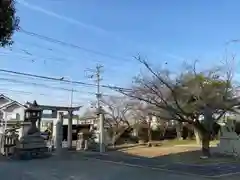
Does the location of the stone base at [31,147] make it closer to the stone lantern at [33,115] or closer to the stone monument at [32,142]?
the stone monument at [32,142]

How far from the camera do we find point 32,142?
25.1m

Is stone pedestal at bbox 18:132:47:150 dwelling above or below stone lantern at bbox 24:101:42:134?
below

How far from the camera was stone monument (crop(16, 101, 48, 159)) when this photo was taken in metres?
24.6

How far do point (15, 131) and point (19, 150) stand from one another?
181 inches

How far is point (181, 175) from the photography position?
15594 millimetres

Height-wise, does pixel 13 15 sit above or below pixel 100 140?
above

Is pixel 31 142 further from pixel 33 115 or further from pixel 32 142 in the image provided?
pixel 33 115

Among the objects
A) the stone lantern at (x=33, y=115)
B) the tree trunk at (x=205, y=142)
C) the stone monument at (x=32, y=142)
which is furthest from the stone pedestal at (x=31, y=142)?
the tree trunk at (x=205, y=142)

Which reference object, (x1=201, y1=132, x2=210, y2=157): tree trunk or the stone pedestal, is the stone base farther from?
(x1=201, y1=132, x2=210, y2=157): tree trunk

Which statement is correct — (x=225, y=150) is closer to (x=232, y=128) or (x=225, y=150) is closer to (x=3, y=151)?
(x=232, y=128)

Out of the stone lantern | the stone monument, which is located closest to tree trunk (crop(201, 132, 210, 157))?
the stone monument

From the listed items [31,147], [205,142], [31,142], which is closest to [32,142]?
[31,142]

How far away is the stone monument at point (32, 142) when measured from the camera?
24.6 meters

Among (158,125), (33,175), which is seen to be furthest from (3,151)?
(158,125)
